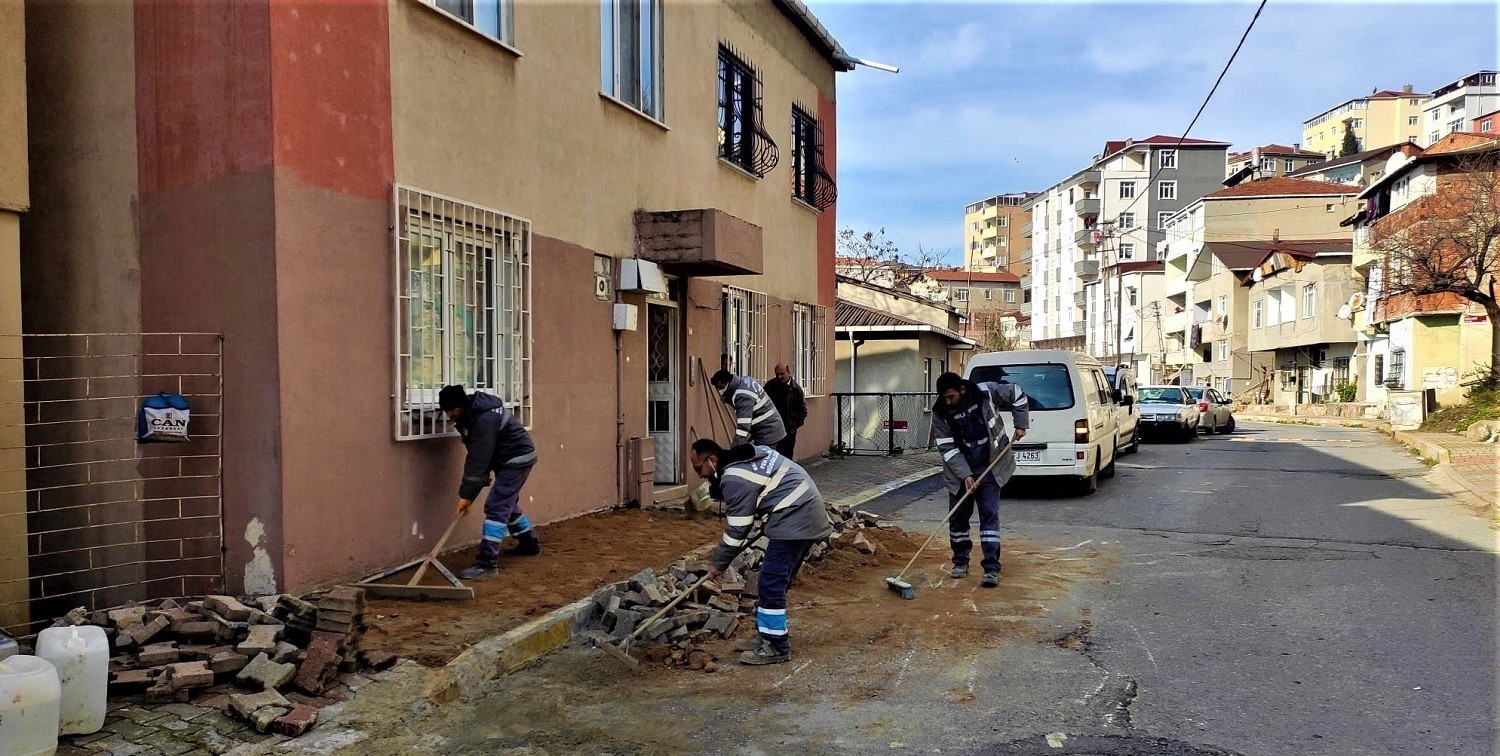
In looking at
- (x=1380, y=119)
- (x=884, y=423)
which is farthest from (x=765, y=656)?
(x=1380, y=119)

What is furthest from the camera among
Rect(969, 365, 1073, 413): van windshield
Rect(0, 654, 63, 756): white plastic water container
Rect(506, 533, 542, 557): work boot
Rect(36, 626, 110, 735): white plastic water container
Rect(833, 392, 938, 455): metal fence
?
Rect(833, 392, 938, 455): metal fence

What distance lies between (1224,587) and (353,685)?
241 inches

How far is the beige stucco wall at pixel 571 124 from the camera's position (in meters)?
7.25

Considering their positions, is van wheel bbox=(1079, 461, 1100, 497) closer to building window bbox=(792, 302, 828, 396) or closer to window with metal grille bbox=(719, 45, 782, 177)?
building window bbox=(792, 302, 828, 396)

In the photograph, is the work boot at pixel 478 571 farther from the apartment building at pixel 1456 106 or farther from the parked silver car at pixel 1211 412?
the apartment building at pixel 1456 106

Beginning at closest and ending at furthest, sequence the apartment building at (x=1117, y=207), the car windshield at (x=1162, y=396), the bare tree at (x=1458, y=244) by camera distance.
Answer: the car windshield at (x=1162, y=396)
the bare tree at (x=1458, y=244)
the apartment building at (x=1117, y=207)

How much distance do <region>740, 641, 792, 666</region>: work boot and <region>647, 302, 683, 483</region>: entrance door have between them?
19.3ft

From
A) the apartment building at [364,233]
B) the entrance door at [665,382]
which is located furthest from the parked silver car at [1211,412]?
the apartment building at [364,233]

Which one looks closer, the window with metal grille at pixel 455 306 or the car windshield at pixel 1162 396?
the window with metal grille at pixel 455 306

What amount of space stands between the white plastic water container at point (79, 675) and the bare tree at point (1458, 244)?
29.3 m

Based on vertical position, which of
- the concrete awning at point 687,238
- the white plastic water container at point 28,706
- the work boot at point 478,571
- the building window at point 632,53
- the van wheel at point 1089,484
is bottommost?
the van wheel at point 1089,484

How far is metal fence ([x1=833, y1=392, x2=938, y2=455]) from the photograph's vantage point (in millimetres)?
18461

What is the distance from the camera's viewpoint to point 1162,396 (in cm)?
2505

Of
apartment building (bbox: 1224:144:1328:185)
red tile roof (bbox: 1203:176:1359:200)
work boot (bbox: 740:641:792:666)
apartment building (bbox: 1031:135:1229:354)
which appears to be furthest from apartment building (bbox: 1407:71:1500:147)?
work boot (bbox: 740:641:792:666)
